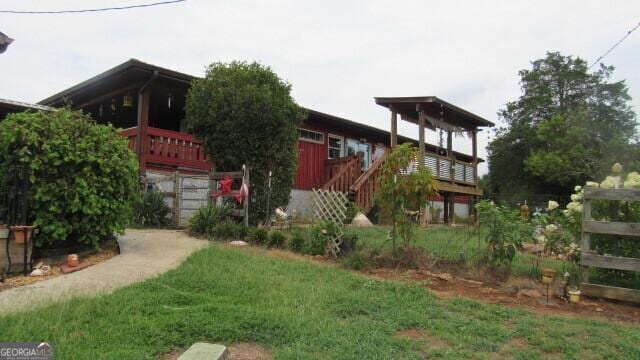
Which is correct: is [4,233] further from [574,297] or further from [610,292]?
[610,292]

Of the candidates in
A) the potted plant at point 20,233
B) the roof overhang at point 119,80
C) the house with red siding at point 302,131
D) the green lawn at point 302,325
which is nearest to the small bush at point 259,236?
the house with red siding at point 302,131

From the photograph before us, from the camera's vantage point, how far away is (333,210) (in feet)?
28.1

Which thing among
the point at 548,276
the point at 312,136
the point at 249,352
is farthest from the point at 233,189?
the point at 312,136

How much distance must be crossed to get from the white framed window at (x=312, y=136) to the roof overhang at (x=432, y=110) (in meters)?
3.52

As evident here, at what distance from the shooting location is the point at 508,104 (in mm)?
37031

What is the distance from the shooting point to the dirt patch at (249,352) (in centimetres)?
342

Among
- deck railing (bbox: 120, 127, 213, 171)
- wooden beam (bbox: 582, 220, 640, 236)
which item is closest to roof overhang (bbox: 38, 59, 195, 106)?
deck railing (bbox: 120, 127, 213, 171)

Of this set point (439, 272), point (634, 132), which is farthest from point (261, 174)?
point (634, 132)

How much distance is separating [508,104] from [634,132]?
387 inches

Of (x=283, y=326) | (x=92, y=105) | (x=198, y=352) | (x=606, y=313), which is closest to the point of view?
(x=198, y=352)

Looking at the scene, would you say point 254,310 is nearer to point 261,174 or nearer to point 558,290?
point 558,290

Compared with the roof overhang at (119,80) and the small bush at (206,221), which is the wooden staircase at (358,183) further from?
the roof overhang at (119,80)

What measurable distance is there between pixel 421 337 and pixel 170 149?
10.9 metres

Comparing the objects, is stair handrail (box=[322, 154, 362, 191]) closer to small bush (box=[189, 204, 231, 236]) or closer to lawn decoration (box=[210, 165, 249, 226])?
lawn decoration (box=[210, 165, 249, 226])
